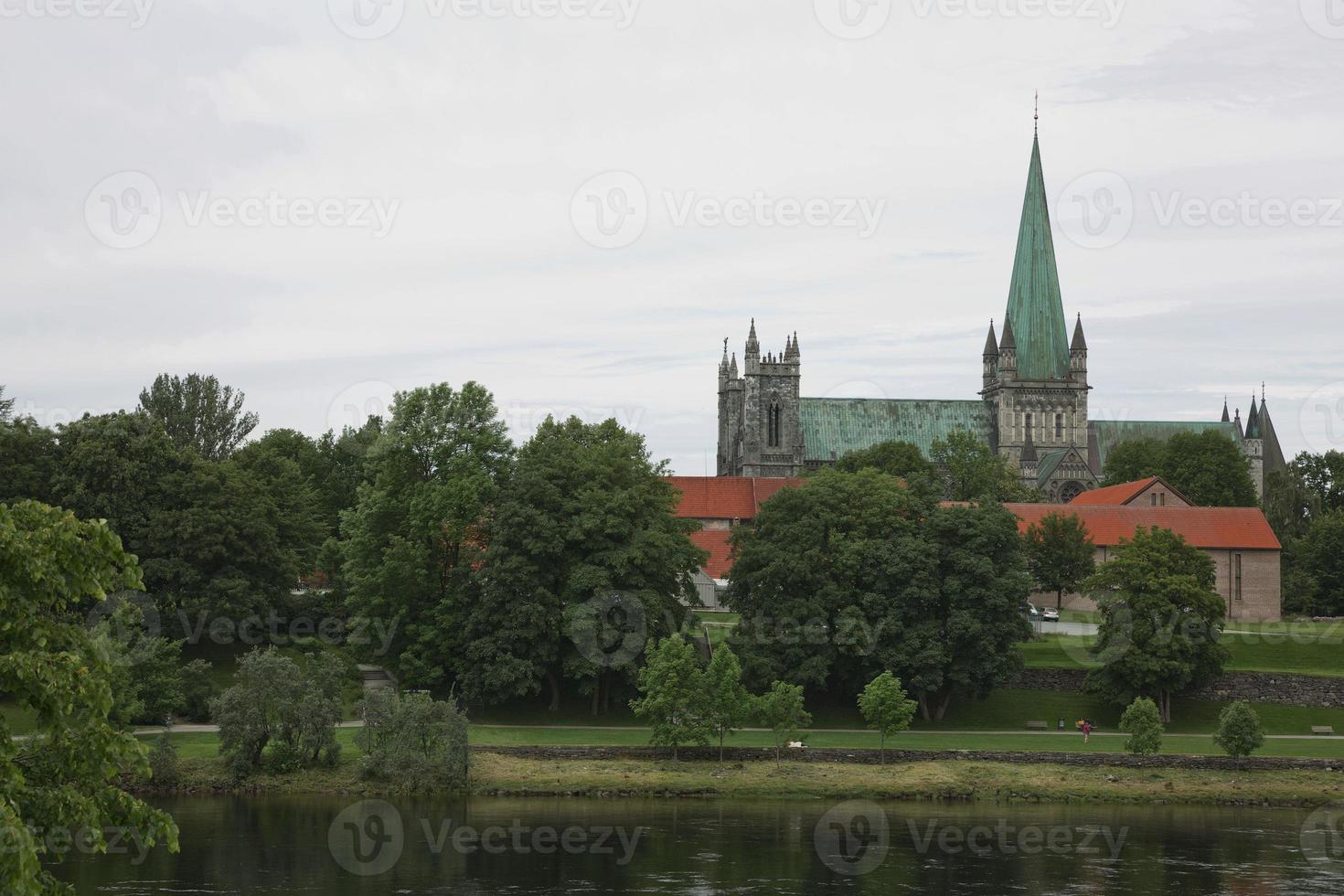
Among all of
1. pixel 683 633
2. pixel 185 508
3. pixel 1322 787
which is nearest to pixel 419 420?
pixel 185 508

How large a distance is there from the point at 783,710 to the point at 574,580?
1167cm

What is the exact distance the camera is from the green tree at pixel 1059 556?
86.9 meters

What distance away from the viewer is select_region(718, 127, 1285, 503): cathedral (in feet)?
501

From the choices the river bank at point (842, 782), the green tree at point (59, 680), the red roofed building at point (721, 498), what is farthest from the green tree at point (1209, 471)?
the green tree at point (59, 680)

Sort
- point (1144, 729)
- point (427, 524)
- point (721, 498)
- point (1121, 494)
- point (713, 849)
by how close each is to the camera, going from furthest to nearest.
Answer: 1. point (721, 498)
2. point (1121, 494)
3. point (427, 524)
4. point (1144, 729)
5. point (713, 849)

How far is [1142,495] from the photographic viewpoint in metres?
102

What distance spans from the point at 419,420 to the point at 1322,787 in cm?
4113

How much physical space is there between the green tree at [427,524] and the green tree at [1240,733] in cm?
3066

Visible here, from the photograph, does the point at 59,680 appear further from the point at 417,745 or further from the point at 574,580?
the point at 574,580

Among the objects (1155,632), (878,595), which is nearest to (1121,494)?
(1155,632)

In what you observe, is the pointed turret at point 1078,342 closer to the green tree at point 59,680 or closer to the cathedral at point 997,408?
the cathedral at point 997,408

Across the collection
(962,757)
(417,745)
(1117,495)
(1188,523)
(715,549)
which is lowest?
(962,757)

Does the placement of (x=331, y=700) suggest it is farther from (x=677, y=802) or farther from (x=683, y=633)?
(x=683, y=633)

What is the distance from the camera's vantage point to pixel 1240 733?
5738 centimetres
